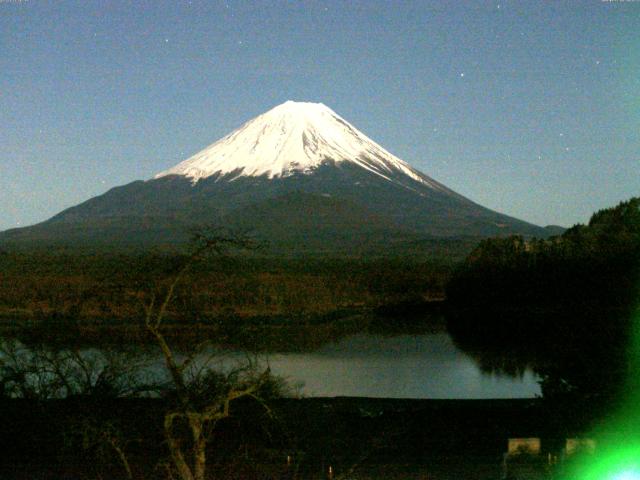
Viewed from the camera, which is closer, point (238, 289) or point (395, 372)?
point (395, 372)

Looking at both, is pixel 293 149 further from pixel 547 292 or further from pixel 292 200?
pixel 547 292

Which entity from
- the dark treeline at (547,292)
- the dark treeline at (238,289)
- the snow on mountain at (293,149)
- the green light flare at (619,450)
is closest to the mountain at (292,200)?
the snow on mountain at (293,149)

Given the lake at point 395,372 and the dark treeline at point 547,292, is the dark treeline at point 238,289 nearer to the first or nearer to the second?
the dark treeline at point 547,292

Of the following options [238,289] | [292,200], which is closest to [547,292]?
[238,289]

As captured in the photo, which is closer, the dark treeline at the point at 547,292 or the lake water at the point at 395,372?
the lake water at the point at 395,372

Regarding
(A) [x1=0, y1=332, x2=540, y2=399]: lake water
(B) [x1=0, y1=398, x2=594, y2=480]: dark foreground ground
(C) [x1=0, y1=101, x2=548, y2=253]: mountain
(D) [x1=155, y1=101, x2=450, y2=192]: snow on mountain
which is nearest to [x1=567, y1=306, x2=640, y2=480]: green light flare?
(B) [x1=0, y1=398, x2=594, y2=480]: dark foreground ground

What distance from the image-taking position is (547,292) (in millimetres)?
21938

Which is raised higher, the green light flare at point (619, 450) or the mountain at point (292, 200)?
the mountain at point (292, 200)

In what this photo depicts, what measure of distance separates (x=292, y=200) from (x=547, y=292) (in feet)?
164

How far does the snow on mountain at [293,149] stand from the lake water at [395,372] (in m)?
66.7

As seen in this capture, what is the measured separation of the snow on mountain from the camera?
8469 centimetres

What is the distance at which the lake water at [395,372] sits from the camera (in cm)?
1242

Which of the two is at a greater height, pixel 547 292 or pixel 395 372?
pixel 547 292

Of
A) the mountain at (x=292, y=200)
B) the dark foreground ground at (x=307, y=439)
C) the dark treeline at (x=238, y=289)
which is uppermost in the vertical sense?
the mountain at (x=292, y=200)
